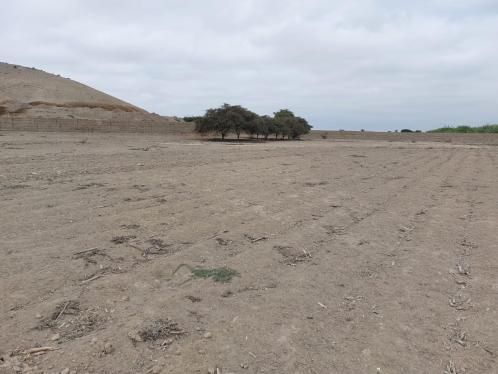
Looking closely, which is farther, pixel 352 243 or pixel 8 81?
pixel 8 81

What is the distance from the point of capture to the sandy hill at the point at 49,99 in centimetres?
4922

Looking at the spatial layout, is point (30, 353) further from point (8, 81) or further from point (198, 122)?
point (8, 81)

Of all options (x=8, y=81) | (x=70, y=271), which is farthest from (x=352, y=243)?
(x=8, y=81)

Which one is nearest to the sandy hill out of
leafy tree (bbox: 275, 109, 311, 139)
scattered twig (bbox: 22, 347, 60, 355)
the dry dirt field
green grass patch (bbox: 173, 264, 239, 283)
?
leafy tree (bbox: 275, 109, 311, 139)

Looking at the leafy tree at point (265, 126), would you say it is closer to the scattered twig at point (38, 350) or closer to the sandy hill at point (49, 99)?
the sandy hill at point (49, 99)

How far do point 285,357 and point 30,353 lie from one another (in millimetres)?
2030

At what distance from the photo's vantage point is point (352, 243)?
288 inches

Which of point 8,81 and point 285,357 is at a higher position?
point 8,81

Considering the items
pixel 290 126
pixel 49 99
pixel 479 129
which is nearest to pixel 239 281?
pixel 290 126

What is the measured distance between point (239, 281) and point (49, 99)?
58907 mm

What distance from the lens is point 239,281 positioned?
5.52 m

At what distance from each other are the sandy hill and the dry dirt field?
42.2 meters


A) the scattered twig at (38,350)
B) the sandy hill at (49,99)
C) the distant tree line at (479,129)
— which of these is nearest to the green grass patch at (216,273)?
the scattered twig at (38,350)

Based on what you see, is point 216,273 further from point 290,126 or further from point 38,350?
point 290,126
